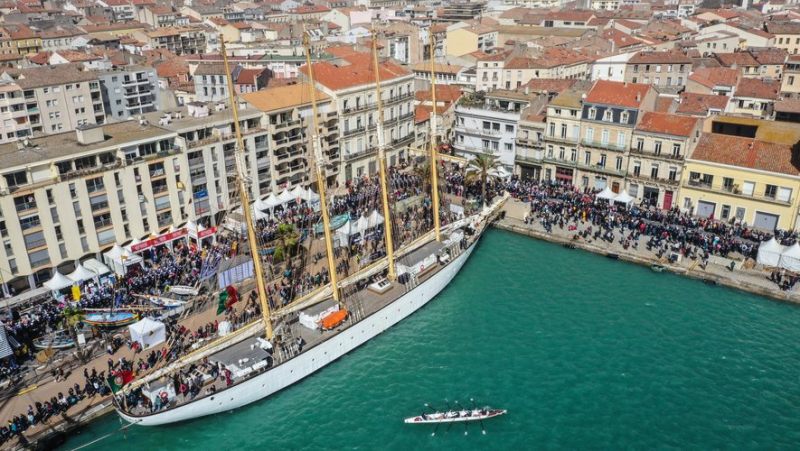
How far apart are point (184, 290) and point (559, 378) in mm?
32729

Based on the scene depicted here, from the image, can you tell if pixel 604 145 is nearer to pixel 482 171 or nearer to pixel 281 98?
pixel 482 171

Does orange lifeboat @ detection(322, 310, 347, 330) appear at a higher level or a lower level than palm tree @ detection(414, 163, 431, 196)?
lower

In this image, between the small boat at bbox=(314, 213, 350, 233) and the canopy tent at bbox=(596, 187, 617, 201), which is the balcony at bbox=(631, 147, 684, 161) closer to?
the canopy tent at bbox=(596, 187, 617, 201)

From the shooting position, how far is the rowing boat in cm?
4197

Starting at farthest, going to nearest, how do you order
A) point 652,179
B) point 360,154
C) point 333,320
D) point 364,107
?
1. point 360,154
2. point 364,107
3. point 652,179
4. point 333,320

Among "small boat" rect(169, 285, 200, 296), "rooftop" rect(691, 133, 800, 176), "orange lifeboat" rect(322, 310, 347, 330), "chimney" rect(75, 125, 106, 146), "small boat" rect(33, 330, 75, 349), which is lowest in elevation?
"small boat" rect(33, 330, 75, 349)

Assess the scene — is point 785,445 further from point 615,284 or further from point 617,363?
point 615,284

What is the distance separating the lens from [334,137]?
78312 mm

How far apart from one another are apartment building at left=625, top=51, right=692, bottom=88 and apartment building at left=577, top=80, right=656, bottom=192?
1226 inches

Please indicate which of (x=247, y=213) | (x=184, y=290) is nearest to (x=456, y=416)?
(x=247, y=213)

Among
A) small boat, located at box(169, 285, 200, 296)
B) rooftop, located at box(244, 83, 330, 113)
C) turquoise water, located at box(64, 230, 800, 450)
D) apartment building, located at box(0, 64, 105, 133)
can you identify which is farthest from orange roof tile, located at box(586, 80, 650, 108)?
apartment building, located at box(0, 64, 105, 133)

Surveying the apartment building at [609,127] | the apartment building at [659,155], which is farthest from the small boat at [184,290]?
the apartment building at [659,155]

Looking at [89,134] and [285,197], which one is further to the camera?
[285,197]

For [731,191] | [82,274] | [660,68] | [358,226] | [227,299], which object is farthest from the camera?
[660,68]
